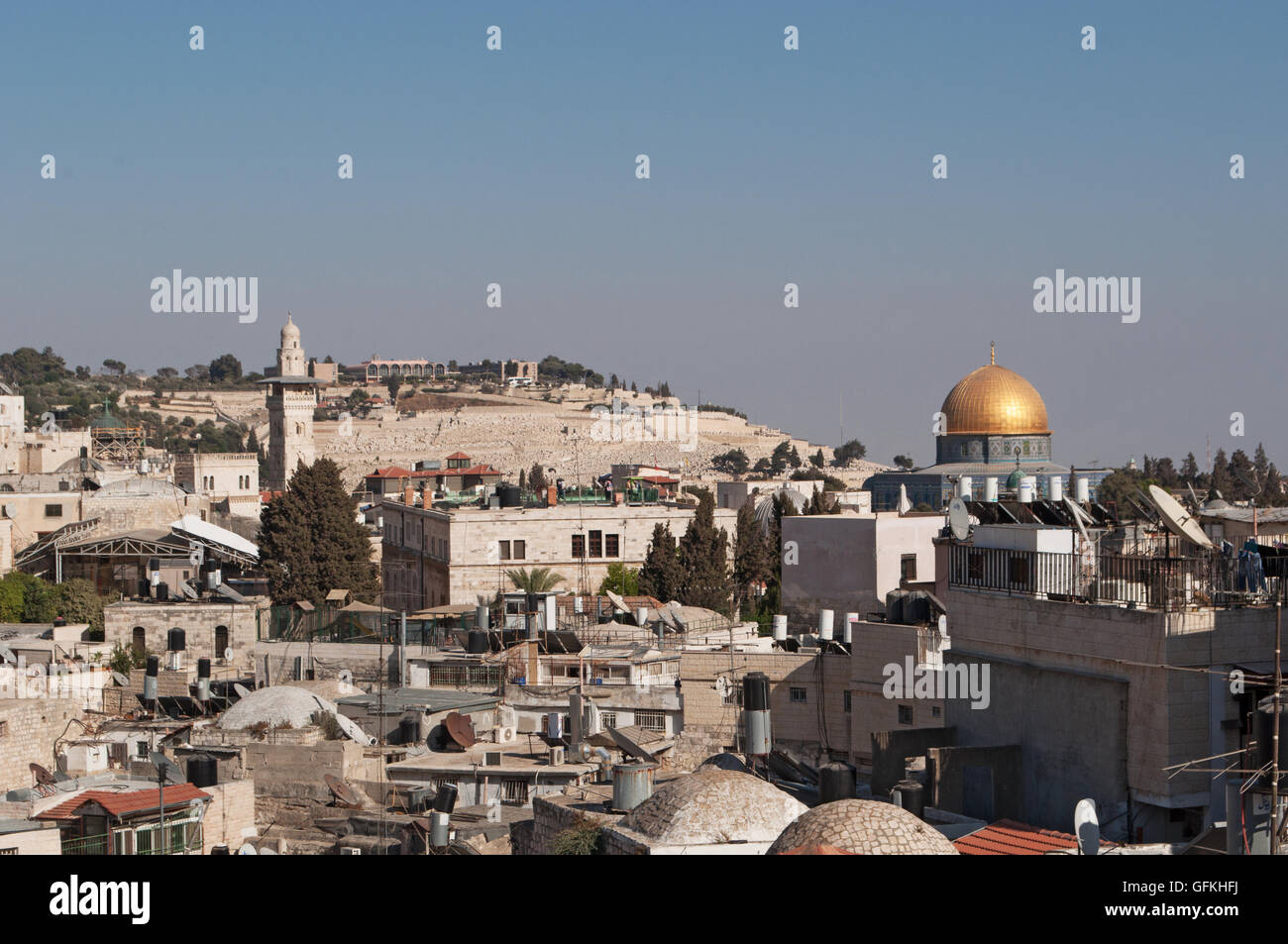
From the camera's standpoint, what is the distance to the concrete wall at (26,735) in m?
16.9

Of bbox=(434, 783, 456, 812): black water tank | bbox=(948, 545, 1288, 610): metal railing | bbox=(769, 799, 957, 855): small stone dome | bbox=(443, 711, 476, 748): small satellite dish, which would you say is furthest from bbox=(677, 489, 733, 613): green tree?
bbox=(769, 799, 957, 855): small stone dome

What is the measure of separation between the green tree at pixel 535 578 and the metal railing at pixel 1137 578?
2110cm

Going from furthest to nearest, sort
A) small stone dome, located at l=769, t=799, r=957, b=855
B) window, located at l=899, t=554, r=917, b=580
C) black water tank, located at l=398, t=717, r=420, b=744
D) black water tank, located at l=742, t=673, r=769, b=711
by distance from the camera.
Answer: window, located at l=899, t=554, r=917, b=580 < black water tank, located at l=398, t=717, r=420, b=744 < black water tank, located at l=742, t=673, r=769, b=711 < small stone dome, located at l=769, t=799, r=957, b=855

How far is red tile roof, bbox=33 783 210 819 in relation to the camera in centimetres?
1220

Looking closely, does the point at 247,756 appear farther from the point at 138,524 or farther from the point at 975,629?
the point at 138,524

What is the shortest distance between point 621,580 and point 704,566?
7.30 feet

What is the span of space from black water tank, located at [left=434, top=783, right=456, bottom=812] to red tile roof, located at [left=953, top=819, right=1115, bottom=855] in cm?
563

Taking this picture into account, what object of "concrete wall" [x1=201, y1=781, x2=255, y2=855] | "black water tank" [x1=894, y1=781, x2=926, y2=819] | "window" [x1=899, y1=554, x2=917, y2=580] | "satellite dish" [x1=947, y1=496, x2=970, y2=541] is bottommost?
"concrete wall" [x1=201, y1=781, x2=255, y2=855]

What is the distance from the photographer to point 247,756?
15305 mm

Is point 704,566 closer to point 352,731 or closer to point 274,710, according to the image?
point 352,731

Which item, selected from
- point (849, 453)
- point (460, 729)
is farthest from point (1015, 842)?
point (849, 453)

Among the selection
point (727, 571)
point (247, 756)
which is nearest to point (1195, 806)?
point (247, 756)

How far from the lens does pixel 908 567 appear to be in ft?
84.9

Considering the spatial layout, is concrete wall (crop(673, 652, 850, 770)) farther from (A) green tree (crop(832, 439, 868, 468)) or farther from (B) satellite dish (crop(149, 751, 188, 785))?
(A) green tree (crop(832, 439, 868, 468))
